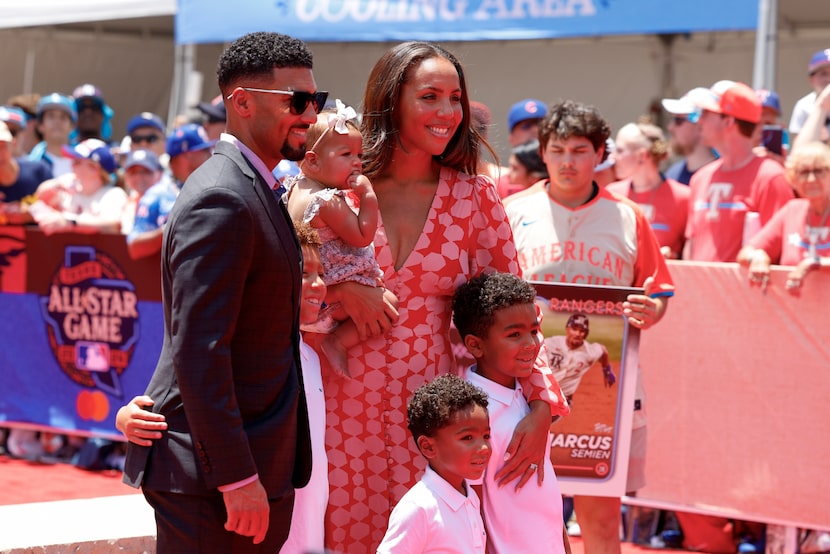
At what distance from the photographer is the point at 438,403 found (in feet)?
10.4

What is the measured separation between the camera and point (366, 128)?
3.55m

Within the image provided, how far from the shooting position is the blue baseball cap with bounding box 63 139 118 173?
28.7 ft

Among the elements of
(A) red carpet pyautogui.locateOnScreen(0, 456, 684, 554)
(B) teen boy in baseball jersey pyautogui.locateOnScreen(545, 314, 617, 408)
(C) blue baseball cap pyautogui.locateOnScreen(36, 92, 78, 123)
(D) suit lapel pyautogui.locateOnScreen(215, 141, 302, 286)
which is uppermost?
(C) blue baseball cap pyautogui.locateOnScreen(36, 92, 78, 123)

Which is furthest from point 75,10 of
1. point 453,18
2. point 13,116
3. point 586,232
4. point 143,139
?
point 586,232

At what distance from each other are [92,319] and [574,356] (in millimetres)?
4112

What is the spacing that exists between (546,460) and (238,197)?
4.95 ft


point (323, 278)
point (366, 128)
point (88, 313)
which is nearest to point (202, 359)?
point (323, 278)

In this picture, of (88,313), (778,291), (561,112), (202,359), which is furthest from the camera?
(88,313)

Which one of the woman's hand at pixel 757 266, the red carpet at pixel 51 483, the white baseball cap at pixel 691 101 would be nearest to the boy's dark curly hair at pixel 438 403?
the woman's hand at pixel 757 266

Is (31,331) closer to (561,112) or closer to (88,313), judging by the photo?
(88,313)

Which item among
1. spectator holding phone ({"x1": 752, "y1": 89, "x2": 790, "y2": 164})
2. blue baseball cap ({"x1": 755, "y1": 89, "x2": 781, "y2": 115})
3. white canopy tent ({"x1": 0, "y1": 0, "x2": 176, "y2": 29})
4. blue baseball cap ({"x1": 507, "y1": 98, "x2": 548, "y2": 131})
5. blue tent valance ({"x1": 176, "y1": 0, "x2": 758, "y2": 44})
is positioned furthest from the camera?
white canopy tent ({"x1": 0, "y1": 0, "x2": 176, "y2": 29})

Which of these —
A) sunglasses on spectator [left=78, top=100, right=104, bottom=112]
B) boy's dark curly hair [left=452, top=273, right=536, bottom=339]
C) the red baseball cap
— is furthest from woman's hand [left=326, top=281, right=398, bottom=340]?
sunglasses on spectator [left=78, top=100, right=104, bottom=112]

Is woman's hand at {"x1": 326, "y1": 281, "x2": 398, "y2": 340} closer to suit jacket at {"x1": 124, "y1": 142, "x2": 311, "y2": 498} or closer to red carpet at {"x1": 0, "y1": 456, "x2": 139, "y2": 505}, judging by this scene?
suit jacket at {"x1": 124, "y1": 142, "x2": 311, "y2": 498}

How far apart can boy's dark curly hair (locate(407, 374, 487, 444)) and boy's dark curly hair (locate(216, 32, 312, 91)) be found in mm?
1006
